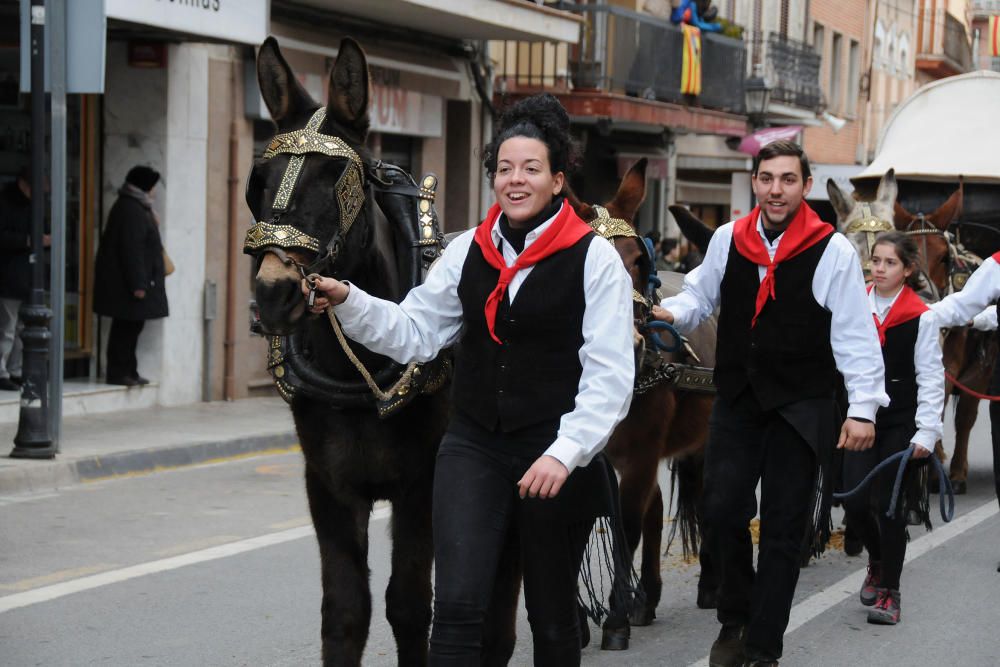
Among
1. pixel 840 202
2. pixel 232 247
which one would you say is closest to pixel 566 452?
pixel 840 202

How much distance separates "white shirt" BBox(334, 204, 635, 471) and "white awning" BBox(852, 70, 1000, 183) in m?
8.83

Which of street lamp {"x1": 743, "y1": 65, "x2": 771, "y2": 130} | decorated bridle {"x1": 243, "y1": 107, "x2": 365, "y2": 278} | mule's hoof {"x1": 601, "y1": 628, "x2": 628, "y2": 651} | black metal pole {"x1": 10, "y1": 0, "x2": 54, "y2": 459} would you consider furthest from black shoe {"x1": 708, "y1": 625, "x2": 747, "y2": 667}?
street lamp {"x1": 743, "y1": 65, "x2": 771, "y2": 130}

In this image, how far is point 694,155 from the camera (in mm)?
30406

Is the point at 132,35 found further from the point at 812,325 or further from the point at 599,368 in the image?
the point at 599,368

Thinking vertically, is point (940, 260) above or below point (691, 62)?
below

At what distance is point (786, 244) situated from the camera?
5.84 meters

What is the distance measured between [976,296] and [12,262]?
27.5ft

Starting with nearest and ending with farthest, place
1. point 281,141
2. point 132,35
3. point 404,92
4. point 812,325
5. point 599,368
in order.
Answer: point 599,368 → point 281,141 → point 812,325 → point 132,35 → point 404,92

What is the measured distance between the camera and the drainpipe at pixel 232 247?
15.7 m

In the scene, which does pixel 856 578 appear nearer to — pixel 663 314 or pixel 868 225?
pixel 868 225

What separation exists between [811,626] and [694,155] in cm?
2383

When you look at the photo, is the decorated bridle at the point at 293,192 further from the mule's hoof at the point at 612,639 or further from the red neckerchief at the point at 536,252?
the mule's hoof at the point at 612,639

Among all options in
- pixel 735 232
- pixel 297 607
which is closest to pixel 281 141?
pixel 735 232

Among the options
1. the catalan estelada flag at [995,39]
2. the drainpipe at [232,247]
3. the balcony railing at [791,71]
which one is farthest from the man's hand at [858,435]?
the catalan estelada flag at [995,39]
